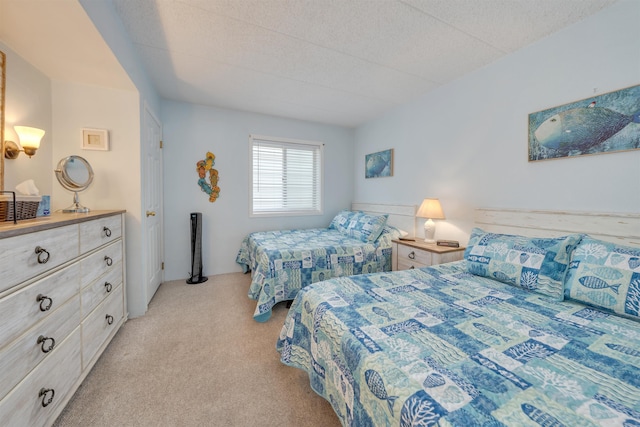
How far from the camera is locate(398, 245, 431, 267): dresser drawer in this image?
2479 millimetres

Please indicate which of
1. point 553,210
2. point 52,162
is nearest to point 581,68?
point 553,210

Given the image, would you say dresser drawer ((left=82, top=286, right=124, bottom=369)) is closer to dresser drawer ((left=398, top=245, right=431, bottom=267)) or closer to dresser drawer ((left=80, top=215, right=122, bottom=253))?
dresser drawer ((left=80, top=215, right=122, bottom=253))

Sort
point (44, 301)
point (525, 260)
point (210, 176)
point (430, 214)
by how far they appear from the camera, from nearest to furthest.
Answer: point (44, 301)
point (525, 260)
point (430, 214)
point (210, 176)

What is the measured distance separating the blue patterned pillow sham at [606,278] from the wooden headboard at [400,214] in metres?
1.77

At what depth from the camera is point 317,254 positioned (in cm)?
263

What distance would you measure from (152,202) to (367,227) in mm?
Result: 2594

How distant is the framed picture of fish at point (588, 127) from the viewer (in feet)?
5.14

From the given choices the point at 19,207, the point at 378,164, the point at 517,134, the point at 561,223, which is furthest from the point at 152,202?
the point at 561,223

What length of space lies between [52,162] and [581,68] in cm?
418

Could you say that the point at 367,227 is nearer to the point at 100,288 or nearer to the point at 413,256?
the point at 413,256

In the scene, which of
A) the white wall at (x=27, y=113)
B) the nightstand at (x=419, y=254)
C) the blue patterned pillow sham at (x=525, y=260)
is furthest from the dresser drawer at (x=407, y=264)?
the white wall at (x=27, y=113)

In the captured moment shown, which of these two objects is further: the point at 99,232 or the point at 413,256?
the point at 413,256

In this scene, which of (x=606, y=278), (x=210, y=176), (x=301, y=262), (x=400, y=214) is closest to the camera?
(x=606, y=278)

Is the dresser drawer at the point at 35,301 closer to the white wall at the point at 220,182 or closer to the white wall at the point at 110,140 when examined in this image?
the white wall at the point at 110,140
